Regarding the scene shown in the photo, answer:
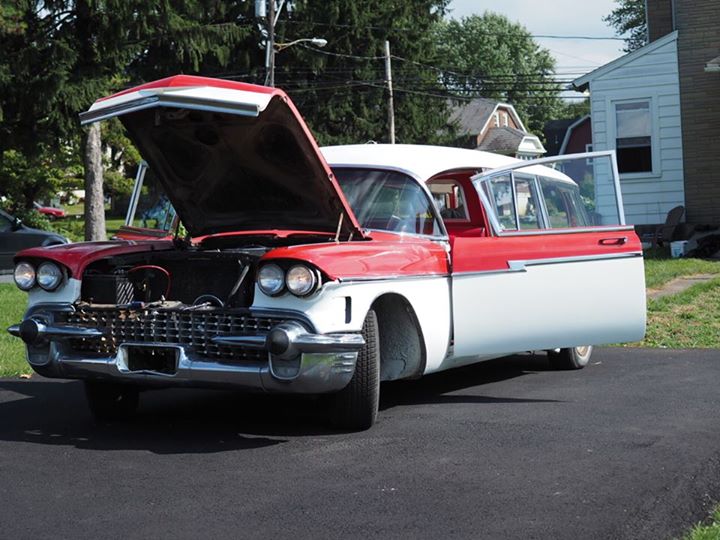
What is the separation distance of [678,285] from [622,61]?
25.7 ft

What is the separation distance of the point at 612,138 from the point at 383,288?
15.8 m

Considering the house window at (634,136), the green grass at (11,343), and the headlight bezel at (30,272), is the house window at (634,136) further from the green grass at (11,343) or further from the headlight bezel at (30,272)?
the headlight bezel at (30,272)

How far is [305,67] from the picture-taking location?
139 ft

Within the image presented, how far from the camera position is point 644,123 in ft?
68.5

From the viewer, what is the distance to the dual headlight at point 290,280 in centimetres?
567

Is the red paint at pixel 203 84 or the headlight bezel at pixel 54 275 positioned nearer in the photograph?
the red paint at pixel 203 84

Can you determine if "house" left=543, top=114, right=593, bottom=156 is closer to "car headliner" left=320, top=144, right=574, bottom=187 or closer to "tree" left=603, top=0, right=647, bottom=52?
"tree" left=603, top=0, right=647, bottom=52

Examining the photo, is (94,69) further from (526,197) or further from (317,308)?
(317,308)

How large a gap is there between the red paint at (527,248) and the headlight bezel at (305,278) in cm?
136

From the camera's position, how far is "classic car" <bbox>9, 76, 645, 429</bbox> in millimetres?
5773

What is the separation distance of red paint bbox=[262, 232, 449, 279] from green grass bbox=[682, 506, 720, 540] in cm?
231

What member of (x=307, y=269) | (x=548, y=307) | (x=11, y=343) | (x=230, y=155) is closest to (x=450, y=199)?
(x=548, y=307)

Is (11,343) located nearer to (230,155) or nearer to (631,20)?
(230,155)

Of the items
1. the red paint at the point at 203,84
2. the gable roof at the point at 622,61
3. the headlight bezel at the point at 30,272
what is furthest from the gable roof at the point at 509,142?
the red paint at the point at 203,84
